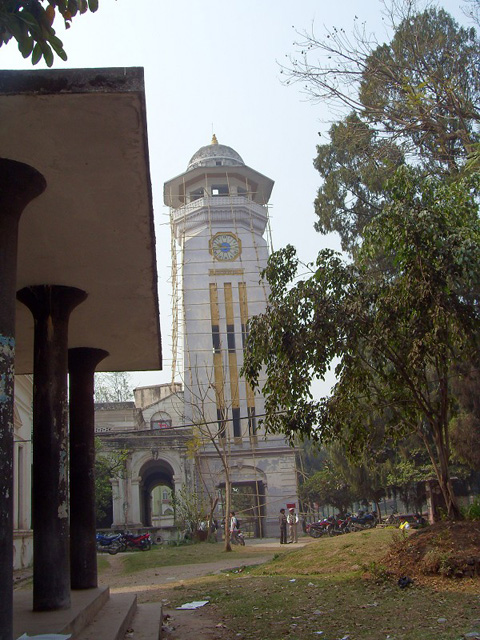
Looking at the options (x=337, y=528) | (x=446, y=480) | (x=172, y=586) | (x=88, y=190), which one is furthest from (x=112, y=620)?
(x=337, y=528)

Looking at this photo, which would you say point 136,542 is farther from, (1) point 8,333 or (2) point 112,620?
(1) point 8,333

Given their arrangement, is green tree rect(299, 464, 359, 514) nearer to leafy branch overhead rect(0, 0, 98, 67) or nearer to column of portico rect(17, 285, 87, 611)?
column of portico rect(17, 285, 87, 611)

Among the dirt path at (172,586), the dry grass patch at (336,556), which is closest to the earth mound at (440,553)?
the dry grass patch at (336,556)

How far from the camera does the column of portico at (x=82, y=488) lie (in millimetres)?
7704

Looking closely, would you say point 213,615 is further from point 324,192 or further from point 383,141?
point 324,192

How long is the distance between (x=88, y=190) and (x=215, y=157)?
121 ft

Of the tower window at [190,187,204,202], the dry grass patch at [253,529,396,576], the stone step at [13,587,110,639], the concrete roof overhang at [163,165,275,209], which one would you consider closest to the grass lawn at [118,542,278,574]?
the dry grass patch at [253,529,396,576]

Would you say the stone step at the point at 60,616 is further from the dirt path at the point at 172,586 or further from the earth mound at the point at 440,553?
the earth mound at the point at 440,553

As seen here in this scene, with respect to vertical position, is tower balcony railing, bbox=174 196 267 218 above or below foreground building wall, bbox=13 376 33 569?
above

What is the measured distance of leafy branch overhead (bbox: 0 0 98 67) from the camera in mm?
3303

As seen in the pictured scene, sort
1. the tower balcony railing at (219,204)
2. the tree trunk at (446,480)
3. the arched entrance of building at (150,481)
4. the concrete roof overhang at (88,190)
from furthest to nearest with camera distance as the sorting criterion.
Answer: the tower balcony railing at (219,204) < the arched entrance of building at (150,481) < the tree trunk at (446,480) < the concrete roof overhang at (88,190)

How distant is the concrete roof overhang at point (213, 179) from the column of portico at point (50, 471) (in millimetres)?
33408

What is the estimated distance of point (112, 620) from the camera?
20.2 feet

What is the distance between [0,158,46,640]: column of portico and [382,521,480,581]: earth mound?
647cm
